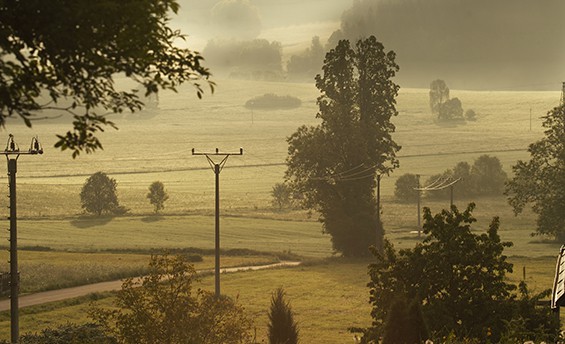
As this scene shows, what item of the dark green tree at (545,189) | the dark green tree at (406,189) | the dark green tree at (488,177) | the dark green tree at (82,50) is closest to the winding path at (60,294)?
the dark green tree at (82,50)

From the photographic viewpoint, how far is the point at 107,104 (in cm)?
1430

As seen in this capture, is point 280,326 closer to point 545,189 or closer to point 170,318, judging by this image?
point 170,318

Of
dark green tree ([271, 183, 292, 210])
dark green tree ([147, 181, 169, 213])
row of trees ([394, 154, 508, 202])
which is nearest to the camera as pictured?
dark green tree ([147, 181, 169, 213])

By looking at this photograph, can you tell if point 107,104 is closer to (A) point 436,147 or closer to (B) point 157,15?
(B) point 157,15

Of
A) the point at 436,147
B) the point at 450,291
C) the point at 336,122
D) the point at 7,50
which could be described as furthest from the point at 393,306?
the point at 436,147

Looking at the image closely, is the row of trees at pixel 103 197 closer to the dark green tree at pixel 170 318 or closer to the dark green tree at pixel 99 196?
the dark green tree at pixel 99 196

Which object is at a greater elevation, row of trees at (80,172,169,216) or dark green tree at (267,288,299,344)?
row of trees at (80,172,169,216)

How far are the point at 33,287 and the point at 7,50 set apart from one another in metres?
45.4

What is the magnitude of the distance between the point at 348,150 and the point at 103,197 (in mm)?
48040

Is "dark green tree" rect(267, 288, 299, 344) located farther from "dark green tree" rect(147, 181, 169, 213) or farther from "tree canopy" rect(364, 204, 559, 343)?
"dark green tree" rect(147, 181, 169, 213)

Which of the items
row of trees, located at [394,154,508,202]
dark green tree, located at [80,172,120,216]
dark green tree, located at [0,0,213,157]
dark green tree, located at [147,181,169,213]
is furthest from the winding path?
row of trees, located at [394,154,508,202]

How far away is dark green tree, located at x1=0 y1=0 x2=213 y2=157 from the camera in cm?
1288

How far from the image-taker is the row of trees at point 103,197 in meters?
118

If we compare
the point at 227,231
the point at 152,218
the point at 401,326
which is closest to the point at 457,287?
the point at 401,326
